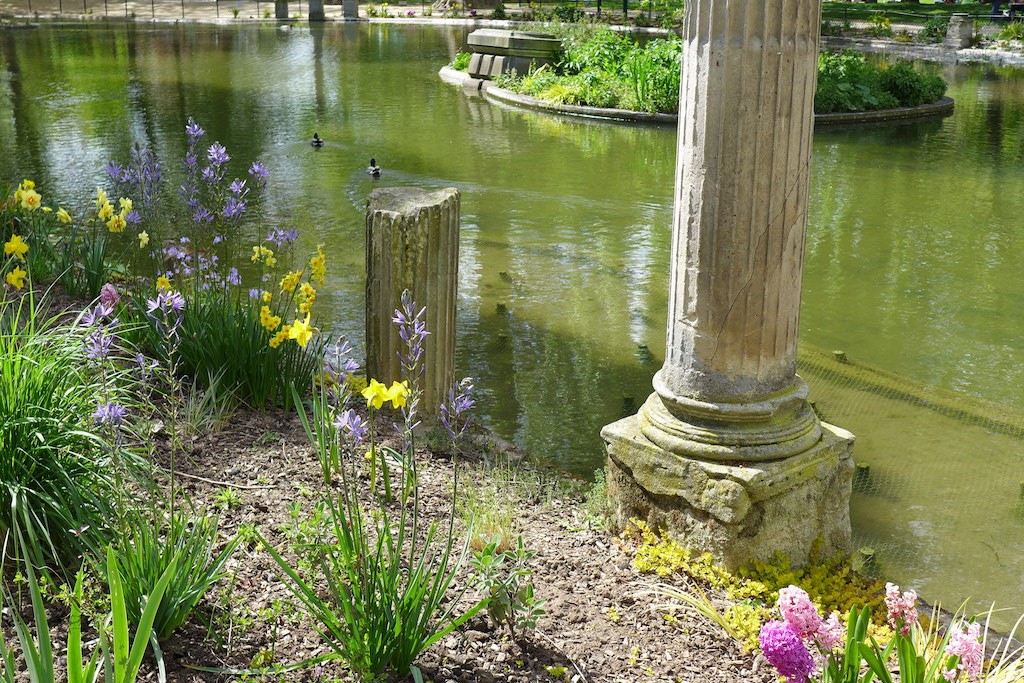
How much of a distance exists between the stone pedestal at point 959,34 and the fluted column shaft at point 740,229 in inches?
1121

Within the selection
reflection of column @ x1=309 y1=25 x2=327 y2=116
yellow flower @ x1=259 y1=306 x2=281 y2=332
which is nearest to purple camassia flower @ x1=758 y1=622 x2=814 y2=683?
yellow flower @ x1=259 y1=306 x2=281 y2=332

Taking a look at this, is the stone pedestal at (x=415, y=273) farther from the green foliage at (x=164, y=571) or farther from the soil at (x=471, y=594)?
the green foliage at (x=164, y=571)

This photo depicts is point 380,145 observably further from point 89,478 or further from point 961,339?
point 89,478

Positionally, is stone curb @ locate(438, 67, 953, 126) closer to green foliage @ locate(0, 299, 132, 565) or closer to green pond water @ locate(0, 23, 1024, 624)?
green pond water @ locate(0, 23, 1024, 624)

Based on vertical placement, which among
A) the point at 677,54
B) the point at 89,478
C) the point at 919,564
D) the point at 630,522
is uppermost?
the point at 677,54

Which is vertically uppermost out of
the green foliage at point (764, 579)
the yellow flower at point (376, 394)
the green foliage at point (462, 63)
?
the green foliage at point (462, 63)

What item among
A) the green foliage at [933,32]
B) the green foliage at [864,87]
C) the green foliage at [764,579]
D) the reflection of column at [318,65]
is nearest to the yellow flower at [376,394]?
the green foliage at [764,579]

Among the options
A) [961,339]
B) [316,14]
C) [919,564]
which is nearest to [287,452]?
[919,564]

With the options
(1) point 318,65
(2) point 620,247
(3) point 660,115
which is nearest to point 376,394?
(2) point 620,247

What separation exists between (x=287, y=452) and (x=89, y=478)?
3.72 feet

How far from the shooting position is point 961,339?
786cm

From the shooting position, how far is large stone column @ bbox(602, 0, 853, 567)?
393 centimetres

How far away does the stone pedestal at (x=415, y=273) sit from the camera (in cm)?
539

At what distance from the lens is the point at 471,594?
389 cm
